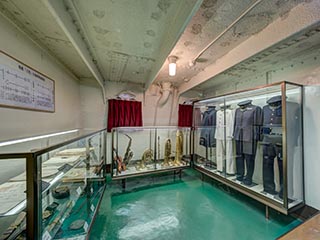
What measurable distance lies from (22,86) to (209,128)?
11.8 feet

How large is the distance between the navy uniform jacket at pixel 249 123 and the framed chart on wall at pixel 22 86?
339 centimetres

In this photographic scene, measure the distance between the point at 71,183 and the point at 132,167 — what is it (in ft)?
6.46

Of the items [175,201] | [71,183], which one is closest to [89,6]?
[71,183]

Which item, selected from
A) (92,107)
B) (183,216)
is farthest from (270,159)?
(92,107)

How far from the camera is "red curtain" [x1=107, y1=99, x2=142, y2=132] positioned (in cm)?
428

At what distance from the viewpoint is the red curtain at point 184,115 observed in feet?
16.9

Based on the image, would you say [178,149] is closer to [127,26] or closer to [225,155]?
[225,155]

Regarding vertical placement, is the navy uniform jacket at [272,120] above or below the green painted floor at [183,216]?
above

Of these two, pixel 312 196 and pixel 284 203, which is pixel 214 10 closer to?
pixel 284 203

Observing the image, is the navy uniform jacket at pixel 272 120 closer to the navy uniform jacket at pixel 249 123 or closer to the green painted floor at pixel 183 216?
the navy uniform jacket at pixel 249 123

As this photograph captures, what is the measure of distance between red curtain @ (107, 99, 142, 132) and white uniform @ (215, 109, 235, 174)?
2199 millimetres

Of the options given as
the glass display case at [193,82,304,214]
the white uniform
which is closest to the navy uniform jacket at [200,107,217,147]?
the glass display case at [193,82,304,214]

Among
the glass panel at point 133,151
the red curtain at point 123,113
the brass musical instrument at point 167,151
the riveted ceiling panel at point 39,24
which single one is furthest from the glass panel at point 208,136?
the riveted ceiling panel at point 39,24

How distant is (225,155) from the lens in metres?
3.38
